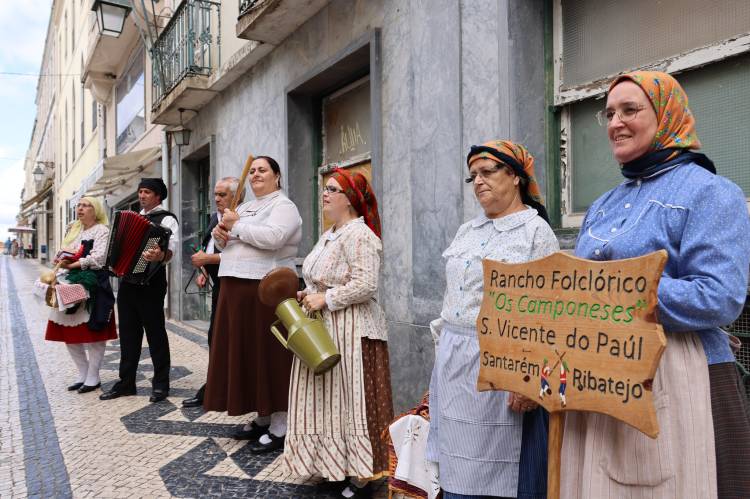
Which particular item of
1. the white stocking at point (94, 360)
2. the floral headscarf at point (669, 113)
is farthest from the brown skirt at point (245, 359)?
the floral headscarf at point (669, 113)

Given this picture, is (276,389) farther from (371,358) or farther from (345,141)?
(345,141)

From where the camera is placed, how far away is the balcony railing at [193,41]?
314 inches

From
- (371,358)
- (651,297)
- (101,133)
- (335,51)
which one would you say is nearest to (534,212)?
(651,297)

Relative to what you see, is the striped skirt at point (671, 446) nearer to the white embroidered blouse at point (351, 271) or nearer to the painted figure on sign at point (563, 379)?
the painted figure on sign at point (563, 379)

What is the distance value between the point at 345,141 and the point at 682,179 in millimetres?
4591

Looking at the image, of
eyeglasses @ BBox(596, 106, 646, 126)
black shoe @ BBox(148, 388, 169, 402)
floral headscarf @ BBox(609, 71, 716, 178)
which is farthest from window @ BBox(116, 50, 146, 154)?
floral headscarf @ BBox(609, 71, 716, 178)

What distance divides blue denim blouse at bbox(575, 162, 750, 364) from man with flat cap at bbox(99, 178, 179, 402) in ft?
13.5

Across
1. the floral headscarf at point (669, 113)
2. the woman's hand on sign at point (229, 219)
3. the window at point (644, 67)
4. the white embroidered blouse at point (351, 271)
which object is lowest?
the white embroidered blouse at point (351, 271)

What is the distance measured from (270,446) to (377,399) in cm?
113

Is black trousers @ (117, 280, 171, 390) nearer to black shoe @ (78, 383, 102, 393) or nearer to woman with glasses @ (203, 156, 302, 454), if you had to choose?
black shoe @ (78, 383, 102, 393)

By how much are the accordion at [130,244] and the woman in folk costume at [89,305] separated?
54 cm

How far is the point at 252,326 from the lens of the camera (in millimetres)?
3621

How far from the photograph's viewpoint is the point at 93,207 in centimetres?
526

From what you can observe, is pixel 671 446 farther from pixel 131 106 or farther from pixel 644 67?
pixel 131 106
